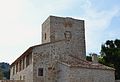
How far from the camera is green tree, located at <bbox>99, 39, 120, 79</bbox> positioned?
45.8 meters

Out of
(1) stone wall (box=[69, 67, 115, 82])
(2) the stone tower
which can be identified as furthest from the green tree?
(1) stone wall (box=[69, 67, 115, 82])

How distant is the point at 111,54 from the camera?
47188 millimetres

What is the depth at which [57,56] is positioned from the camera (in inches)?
1238

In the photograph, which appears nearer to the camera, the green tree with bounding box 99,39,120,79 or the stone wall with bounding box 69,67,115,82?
the stone wall with bounding box 69,67,115,82

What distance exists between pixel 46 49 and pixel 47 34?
37.4ft

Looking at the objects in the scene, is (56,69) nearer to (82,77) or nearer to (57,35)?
(82,77)

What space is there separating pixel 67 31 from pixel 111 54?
1029 cm

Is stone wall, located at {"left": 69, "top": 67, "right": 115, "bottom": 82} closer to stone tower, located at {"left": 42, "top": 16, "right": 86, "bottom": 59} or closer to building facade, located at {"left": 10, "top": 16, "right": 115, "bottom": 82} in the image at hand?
building facade, located at {"left": 10, "top": 16, "right": 115, "bottom": 82}

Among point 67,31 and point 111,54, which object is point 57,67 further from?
point 111,54

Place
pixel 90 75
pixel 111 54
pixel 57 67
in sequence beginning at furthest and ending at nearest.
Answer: pixel 111 54 < pixel 57 67 < pixel 90 75

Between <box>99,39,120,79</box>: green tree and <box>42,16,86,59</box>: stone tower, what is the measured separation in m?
7.67

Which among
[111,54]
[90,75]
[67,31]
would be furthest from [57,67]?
[111,54]

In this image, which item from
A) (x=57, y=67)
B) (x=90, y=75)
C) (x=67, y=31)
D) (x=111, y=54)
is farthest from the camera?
(x=111, y=54)

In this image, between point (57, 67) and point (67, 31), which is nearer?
point (57, 67)
